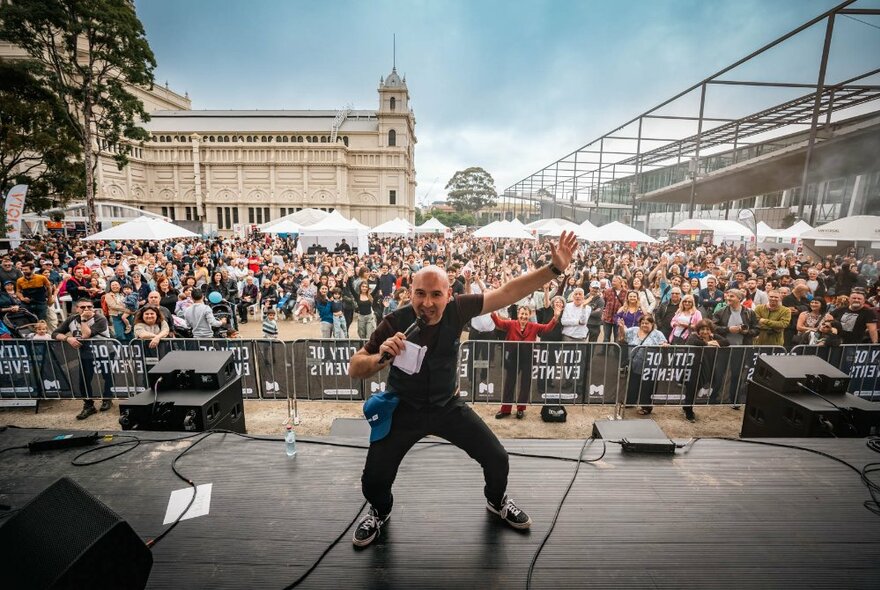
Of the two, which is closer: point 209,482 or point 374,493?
point 374,493

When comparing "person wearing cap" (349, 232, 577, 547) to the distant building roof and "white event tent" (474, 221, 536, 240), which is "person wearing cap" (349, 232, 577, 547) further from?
the distant building roof

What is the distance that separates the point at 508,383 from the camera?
243 inches

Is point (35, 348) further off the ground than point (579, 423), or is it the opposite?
point (35, 348)

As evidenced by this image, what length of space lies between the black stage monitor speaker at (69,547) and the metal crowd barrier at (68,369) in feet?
15.3

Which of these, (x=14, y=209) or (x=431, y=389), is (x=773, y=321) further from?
(x=14, y=209)

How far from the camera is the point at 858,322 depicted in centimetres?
684

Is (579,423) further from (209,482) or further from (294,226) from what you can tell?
(294,226)

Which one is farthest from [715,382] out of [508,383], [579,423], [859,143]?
[859,143]

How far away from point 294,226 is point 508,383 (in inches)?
618

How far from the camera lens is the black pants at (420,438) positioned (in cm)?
255

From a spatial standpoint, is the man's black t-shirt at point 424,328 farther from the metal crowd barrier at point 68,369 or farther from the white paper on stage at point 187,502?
the metal crowd barrier at point 68,369

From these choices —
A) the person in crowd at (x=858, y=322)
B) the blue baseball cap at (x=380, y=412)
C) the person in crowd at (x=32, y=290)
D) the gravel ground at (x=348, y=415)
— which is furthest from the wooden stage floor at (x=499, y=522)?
the person in crowd at (x=32, y=290)

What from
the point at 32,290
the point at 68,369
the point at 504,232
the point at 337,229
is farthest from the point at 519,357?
the point at 337,229

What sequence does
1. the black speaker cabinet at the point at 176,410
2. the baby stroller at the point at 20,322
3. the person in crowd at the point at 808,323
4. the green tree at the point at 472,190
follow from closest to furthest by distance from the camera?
the black speaker cabinet at the point at 176,410 < the person in crowd at the point at 808,323 < the baby stroller at the point at 20,322 < the green tree at the point at 472,190
